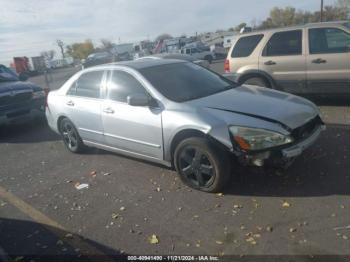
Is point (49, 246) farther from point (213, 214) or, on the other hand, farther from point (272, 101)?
point (272, 101)

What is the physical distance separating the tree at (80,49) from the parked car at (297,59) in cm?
10561

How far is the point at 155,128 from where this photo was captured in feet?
16.1

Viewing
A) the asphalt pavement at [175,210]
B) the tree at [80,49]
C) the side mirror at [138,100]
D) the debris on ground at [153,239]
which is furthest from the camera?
the tree at [80,49]

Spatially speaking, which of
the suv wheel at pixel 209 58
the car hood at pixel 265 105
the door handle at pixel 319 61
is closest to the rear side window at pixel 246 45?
the door handle at pixel 319 61

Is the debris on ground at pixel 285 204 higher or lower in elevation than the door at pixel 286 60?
lower

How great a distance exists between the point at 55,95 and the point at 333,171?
16.5 feet

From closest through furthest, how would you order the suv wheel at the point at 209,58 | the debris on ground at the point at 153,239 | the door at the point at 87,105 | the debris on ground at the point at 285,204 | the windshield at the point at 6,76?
the debris on ground at the point at 153,239, the debris on ground at the point at 285,204, the door at the point at 87,105, the windshield at the point at 6,76, the suv wheel at the point at 209,58

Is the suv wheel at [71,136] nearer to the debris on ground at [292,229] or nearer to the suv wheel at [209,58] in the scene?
the debris on ground at [292,229]

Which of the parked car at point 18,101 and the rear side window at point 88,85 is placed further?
the parked car at point 18,101

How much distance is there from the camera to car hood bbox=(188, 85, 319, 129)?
4.32 metres

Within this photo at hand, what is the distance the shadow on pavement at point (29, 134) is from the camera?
27.9ft

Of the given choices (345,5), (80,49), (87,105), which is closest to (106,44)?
(80,49)

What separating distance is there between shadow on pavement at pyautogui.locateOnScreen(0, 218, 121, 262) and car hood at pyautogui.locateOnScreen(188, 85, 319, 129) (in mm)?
2146

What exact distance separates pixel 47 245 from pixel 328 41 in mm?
6627
